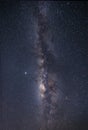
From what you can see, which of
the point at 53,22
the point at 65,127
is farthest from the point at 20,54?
the point at 65,127

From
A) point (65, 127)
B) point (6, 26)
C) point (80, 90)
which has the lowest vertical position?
point (65, 127)

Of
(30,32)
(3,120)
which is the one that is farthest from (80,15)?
(3,120)

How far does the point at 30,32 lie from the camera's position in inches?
124

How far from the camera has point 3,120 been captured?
316 cm

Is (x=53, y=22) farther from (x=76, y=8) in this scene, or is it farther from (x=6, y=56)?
(x=6, y=56)

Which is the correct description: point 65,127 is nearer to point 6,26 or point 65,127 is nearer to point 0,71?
point 0,71

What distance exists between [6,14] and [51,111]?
0.69 metres

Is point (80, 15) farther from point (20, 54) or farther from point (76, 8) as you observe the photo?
point (20, 54)

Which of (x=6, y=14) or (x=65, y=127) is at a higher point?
(x=6, y=14)

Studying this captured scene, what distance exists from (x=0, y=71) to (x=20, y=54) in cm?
17

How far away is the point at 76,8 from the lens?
3.13m

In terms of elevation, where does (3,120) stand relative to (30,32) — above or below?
below

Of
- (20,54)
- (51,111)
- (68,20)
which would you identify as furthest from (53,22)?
(51,111)

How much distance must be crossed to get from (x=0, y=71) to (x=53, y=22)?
18.5 inches
